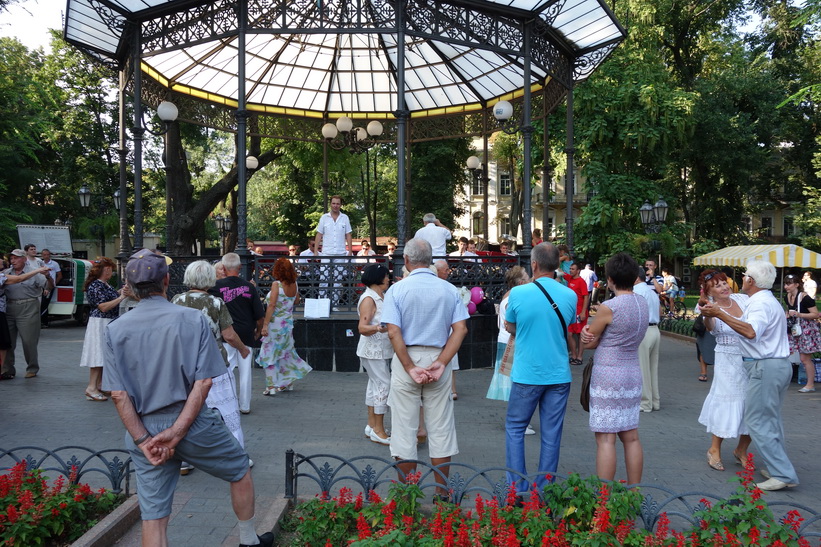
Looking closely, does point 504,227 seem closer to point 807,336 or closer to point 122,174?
point 122,174

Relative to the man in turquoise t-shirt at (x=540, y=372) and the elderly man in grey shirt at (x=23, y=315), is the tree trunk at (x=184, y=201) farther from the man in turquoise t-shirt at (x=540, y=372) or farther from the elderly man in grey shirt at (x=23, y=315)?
the man in turquoise t-shirt at (x=540, y=372)

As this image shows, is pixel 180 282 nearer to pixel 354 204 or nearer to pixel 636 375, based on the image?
pixel 636 375

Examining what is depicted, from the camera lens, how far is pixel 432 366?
477 centimetres

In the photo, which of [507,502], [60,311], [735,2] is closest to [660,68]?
[735,2]

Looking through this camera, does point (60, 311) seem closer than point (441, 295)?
No

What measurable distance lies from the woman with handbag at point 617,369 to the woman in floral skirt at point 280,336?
16.7 ft

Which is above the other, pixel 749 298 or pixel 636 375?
pixel 749 298

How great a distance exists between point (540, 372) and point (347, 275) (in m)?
6.95

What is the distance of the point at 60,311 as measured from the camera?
19.0 meters

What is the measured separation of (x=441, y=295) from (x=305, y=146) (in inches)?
910

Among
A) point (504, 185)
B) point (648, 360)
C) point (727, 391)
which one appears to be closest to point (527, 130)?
point (648, 360)

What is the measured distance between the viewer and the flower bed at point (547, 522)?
142 inches

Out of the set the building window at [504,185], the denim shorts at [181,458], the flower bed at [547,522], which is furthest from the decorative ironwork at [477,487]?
the building window at [504,185]

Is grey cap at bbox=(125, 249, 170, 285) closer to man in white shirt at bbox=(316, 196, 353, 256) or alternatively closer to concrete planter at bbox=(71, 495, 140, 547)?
concrete planter at bbox=(71, 495, 140, 547)
